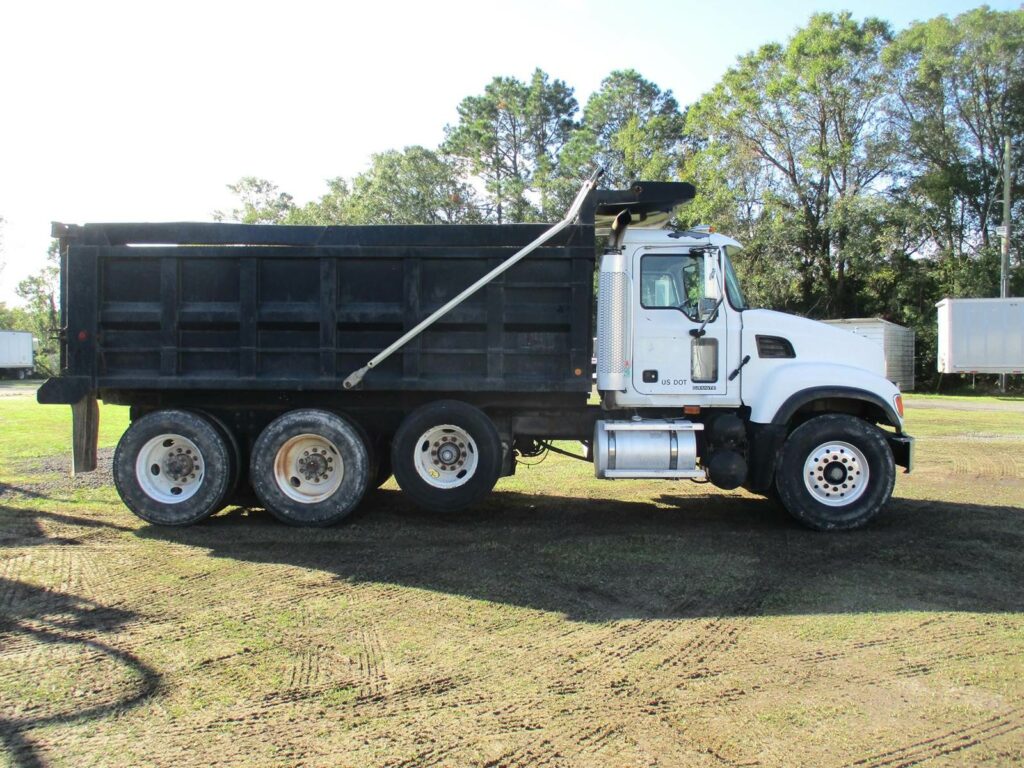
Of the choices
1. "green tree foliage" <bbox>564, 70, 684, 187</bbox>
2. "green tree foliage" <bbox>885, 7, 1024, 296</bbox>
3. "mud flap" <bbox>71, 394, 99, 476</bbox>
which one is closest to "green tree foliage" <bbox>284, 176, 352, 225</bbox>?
"green tree foliage" <bbox>564, 70, 684, 187</bbox>

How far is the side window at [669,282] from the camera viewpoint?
25.8 ft

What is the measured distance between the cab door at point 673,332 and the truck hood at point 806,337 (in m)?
0.30

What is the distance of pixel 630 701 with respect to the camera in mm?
3947

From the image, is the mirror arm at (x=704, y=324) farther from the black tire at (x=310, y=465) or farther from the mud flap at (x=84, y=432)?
the mud flap at (x=84, y=432)

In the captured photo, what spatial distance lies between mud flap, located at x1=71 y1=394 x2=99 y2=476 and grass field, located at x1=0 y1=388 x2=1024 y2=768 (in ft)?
1.92

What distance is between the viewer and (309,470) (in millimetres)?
7891

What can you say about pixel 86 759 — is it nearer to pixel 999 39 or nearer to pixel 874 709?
pixel 874 709

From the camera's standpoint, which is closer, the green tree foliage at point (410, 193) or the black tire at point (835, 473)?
the black tire at point (835, 473)

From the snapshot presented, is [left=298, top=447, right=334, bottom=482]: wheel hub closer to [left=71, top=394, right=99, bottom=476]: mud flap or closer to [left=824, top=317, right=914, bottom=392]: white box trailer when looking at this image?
[left=71, top=394, right=99, bottom=476]: mud flap

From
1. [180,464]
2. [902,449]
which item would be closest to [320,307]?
[180,464]

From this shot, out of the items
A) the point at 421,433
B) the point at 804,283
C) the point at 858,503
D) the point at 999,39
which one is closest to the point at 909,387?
the point at 804,283

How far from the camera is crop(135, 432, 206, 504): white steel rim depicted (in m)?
7.86

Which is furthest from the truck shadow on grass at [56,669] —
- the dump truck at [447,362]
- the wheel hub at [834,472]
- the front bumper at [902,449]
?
the front bumper at [902,449]

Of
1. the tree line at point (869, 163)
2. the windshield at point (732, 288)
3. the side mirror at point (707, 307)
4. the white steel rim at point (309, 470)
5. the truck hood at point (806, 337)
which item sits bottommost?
the white steel rim at point (309, 470)
